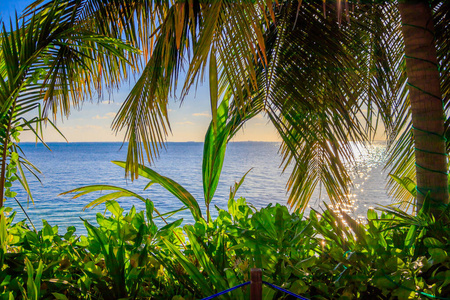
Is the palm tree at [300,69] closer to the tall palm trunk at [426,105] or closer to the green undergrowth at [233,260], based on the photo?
the tall palm trunk at [426,105]

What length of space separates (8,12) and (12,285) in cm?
119

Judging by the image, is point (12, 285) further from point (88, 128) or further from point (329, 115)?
point (88, 128)

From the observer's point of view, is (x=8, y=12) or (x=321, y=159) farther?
(x=321, y=159)

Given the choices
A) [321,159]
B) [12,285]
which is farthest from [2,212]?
[321,159]

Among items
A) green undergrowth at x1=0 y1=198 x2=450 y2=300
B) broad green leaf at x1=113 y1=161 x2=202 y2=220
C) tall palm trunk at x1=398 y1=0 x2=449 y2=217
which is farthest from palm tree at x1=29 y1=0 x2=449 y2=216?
green undergrowth at x1=0 y1=198 x2=450 y2=300

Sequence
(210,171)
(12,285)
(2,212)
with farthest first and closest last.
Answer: (210,171), (2,212), (12,285)

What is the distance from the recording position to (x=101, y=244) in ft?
3.84

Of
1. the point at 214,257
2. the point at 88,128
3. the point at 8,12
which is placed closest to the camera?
the point at 214,257

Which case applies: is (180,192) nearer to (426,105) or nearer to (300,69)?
(300,69)

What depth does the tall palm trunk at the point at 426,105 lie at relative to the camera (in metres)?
1.70

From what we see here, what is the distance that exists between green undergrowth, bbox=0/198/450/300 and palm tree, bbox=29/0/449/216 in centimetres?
47

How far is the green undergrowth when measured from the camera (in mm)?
1051

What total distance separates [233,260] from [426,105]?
1219 mm

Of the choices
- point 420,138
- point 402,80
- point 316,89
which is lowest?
point 420,138
